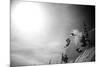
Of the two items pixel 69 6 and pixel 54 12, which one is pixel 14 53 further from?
pixel 69 6

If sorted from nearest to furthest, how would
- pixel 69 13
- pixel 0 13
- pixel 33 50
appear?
1. pixel 0 13
2. pixel 33 50
3. pixel 69 13

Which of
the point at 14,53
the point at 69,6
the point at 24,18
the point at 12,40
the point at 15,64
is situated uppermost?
the point at 69,6

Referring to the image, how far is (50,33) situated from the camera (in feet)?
7.20

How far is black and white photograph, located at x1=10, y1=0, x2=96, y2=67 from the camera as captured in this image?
2.07m

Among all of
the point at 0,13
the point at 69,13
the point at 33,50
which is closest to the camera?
the point at 0,13

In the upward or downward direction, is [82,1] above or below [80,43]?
above

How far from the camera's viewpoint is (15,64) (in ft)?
6.73

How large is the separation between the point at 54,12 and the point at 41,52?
60cm

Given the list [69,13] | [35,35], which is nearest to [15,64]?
[35,35]

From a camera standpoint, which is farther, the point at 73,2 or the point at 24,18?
the point at 73,2

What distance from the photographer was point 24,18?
210cm

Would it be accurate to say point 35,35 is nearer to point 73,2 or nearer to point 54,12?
point 54,12

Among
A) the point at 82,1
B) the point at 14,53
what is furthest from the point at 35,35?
the point at 82,1

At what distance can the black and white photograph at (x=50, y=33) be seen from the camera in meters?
2.07
